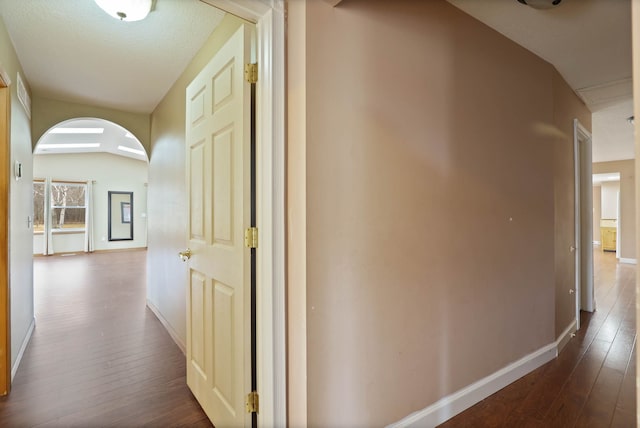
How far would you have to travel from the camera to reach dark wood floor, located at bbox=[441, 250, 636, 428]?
175cm

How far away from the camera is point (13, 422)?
1.75 m

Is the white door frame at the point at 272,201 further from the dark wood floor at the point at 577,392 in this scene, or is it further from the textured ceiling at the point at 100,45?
the dark wood floor at the point at 577,392

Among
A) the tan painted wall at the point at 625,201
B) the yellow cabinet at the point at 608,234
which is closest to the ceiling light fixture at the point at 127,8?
the tan painted wall at the point at 625,201

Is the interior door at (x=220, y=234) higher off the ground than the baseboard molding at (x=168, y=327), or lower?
higher

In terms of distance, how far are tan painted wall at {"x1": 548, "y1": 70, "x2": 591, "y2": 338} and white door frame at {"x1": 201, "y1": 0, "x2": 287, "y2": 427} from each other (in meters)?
2.47

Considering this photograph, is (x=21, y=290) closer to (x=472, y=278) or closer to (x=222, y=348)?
(x=222, y=348)

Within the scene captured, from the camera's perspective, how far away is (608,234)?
8.89m

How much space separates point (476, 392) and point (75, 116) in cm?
457

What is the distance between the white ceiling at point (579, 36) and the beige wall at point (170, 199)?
182 cm

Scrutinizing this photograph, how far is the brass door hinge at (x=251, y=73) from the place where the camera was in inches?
54.0

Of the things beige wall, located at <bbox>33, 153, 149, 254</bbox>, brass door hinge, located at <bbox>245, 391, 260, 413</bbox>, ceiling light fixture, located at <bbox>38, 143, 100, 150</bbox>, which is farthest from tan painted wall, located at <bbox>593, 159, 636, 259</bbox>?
beige wall, located at <bbox>33, 153, 149, 254</bbox>

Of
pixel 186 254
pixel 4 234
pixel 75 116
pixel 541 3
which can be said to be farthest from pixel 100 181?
pixel 541 3

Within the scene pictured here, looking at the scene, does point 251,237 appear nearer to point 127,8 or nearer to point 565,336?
point 127,8

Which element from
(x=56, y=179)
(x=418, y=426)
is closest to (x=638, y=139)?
(x=418, y=426)
